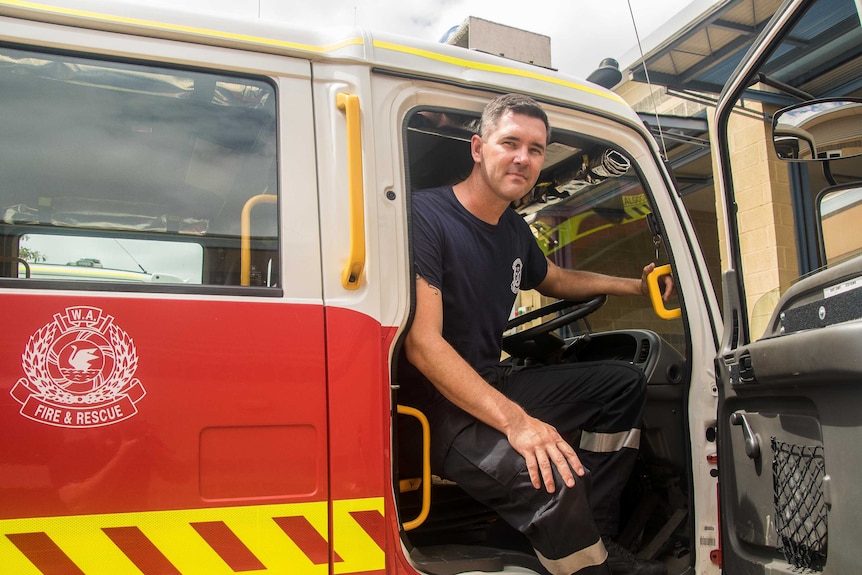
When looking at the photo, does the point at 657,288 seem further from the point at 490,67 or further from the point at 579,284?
the point at 490,67

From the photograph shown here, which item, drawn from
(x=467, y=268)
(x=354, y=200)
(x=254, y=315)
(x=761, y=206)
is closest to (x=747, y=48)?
(x=761, y=206)

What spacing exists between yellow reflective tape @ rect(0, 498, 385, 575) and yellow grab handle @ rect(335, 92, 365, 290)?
590 millimetres

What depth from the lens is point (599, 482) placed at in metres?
2.28

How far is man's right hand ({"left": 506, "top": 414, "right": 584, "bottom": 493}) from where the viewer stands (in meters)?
1.90

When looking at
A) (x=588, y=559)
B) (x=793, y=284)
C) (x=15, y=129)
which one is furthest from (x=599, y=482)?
(x=15, y=129)

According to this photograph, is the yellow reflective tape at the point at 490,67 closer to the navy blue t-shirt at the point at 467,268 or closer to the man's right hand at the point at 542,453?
the navy blue t-shirt at the point at 467,268

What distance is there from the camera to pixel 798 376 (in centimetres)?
176

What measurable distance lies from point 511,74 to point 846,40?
3.84m

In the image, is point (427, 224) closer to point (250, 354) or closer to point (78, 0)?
point (250, 354)

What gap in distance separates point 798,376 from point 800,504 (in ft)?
1.18

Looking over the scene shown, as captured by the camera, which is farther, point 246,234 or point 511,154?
point 511,154

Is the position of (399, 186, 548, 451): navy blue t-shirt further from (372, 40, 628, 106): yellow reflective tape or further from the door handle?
the door handle

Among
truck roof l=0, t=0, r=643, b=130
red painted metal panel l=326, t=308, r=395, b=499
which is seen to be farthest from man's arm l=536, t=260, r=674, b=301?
red painted metal panel l=326, t=308, r=395, b=499

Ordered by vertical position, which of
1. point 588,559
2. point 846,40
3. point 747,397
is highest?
point 846,40
